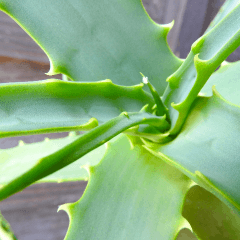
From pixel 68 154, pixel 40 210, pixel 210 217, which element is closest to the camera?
pixel 68 154

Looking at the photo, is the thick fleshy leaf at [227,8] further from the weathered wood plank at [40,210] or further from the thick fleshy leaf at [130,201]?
the weathered wood plank at [40,210]

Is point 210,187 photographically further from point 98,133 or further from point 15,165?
point 15,165

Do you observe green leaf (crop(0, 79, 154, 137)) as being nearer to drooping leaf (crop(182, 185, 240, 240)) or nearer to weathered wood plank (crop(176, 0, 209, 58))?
drooping leaf (crop(182, 185, 240, 240))

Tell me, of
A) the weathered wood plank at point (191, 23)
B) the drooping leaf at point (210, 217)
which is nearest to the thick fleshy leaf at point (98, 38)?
the drooping leaf at point (210, 217)

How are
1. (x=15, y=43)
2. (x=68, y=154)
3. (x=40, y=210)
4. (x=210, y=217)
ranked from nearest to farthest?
1. (x=68, y=154)
2. (x=210, y=217)
3. (x=15, y=43)
4. (x=40, y=210)

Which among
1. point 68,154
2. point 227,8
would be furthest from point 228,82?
point 68,154

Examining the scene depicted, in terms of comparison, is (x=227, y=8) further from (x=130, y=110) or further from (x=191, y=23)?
(x=191, y=23)
